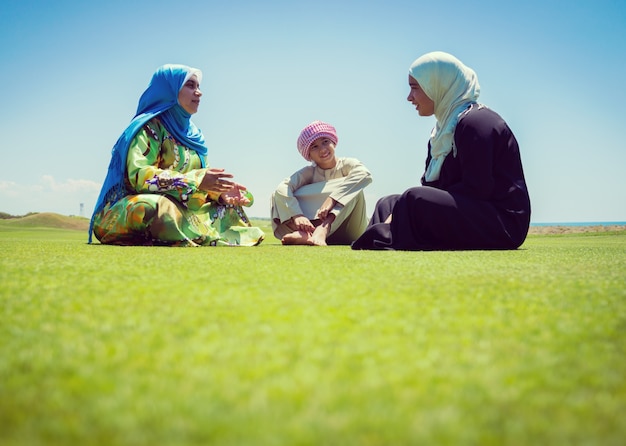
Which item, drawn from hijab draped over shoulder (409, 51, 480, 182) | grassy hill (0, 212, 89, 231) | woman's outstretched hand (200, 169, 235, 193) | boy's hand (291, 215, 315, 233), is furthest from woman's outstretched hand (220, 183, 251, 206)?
grassy hill (0, 212, 89, 231)

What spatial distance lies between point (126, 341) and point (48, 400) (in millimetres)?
285

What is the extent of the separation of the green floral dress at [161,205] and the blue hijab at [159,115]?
62mm

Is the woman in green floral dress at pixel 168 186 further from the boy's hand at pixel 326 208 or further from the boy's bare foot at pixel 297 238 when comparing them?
the boy's hand at pixel 326 208

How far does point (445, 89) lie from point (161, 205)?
2.62 metres

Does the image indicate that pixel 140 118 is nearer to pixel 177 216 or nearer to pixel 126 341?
pixel 177 216

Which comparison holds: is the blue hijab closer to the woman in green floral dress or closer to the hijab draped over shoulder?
the woman in green floral dress

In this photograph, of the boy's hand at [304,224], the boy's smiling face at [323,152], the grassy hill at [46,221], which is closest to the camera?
the boy's hand at [304,224]

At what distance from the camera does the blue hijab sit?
14.5ft

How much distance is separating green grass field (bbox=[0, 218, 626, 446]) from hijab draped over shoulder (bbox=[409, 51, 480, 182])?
257 cm

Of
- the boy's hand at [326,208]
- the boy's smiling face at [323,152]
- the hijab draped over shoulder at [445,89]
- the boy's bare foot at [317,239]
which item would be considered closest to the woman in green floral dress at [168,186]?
the boy's bare foot at [317,239]

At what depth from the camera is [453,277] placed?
196cm

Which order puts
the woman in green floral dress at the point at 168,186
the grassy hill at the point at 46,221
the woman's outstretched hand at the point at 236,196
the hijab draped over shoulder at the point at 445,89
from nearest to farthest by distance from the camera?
the hijab draped over shoulder at the point at 445,89 → the woman in green floral dress at the point at 168,186 → the woman's outstretched hand at the point at 236,196 → the grassy hill at the point at 46,221

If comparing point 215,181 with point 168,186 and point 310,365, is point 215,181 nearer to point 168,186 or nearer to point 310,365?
point 168,186

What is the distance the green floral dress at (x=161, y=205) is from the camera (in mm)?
4145
